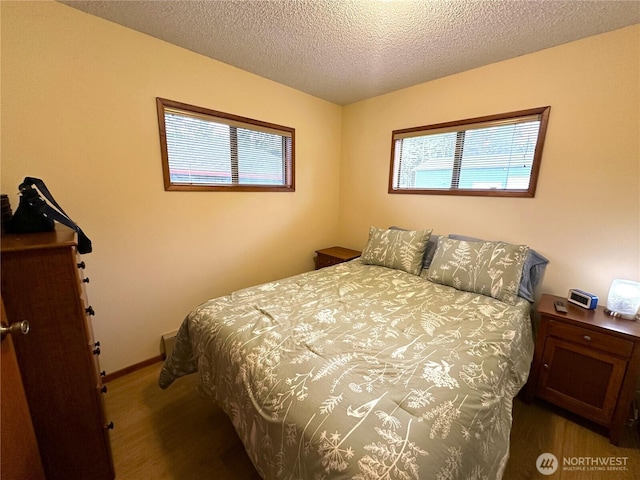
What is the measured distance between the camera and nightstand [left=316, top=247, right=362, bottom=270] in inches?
113

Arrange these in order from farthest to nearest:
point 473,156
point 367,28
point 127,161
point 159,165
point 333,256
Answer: point 333,256 → point 473,156 → point 159,165 → point 127,161 → point 367,28

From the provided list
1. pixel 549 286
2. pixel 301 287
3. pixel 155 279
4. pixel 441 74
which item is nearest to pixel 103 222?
pixel 155 279

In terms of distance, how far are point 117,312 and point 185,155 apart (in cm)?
129

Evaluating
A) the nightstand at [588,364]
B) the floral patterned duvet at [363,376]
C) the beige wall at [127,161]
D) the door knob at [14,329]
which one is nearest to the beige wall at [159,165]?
the beige wall at [127,161]

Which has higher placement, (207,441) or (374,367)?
(374,367)

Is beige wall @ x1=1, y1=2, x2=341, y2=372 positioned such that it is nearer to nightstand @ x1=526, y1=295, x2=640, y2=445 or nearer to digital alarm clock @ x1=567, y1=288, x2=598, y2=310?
nightstand @ x1=526, y1=295, x2=640, y2=445

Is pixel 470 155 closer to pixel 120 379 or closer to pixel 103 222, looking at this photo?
pixel 103 222

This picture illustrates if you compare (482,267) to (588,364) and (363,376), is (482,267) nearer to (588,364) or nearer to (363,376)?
(588,364)

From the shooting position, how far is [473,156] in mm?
2273

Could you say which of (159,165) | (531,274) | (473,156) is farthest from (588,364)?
(159,165)

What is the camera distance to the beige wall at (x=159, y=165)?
150cm

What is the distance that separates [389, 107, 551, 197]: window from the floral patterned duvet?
1.03 meters

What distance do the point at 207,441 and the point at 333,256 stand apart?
1919mm

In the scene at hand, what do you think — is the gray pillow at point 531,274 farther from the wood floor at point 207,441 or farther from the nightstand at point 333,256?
the nightstand at point 333,256
